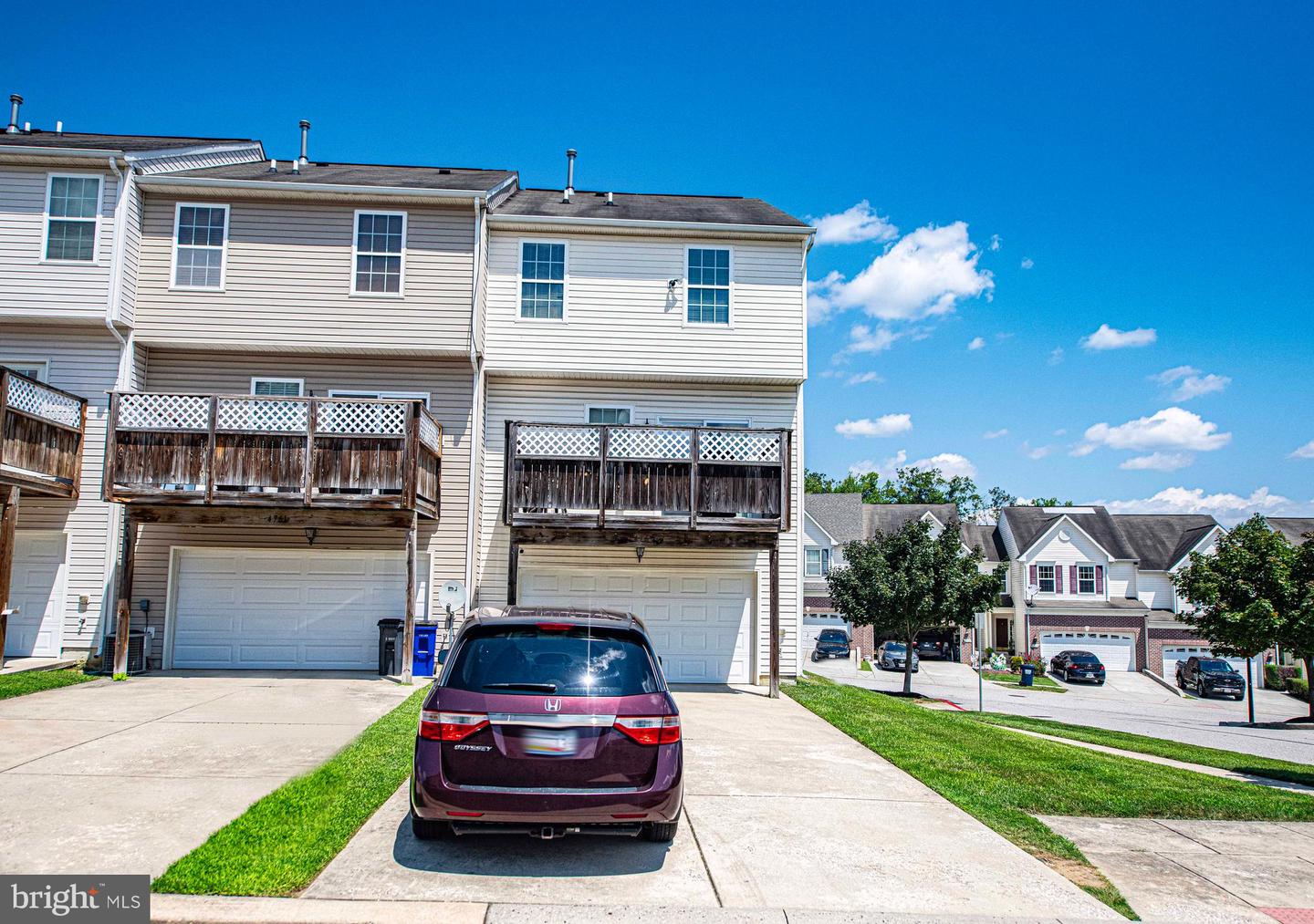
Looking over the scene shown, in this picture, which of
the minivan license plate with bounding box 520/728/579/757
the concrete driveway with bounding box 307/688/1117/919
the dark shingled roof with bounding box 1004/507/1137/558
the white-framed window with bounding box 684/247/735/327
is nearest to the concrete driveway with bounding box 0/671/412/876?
the concrete driveway with bounding box 307/688/1117/919

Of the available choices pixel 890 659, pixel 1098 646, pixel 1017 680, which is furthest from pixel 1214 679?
pixel 890 659

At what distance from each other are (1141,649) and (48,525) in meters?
41.7

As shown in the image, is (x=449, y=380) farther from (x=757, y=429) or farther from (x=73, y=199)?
(x=73, y=199)

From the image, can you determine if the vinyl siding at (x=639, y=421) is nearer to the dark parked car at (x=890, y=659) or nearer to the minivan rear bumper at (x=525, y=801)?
the minivan rear bumper at (x=525, y=801)

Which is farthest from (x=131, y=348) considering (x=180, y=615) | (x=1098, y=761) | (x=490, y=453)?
(x=1098, y=761)

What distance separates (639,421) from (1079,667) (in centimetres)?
2827

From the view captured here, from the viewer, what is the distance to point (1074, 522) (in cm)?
4384

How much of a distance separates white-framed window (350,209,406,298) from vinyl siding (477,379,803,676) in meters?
2.58

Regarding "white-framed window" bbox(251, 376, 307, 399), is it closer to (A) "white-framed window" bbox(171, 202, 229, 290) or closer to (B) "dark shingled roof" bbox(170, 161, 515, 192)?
(A) "white-framed window" bbox(171, 202, 229, 290)

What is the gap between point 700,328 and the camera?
1705 cm

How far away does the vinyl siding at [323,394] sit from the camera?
15.7 metres

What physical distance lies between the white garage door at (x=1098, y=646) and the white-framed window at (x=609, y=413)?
104 feet

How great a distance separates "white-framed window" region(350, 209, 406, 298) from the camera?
16.0 m

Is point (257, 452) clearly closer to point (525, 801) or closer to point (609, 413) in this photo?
point (609, 413)
